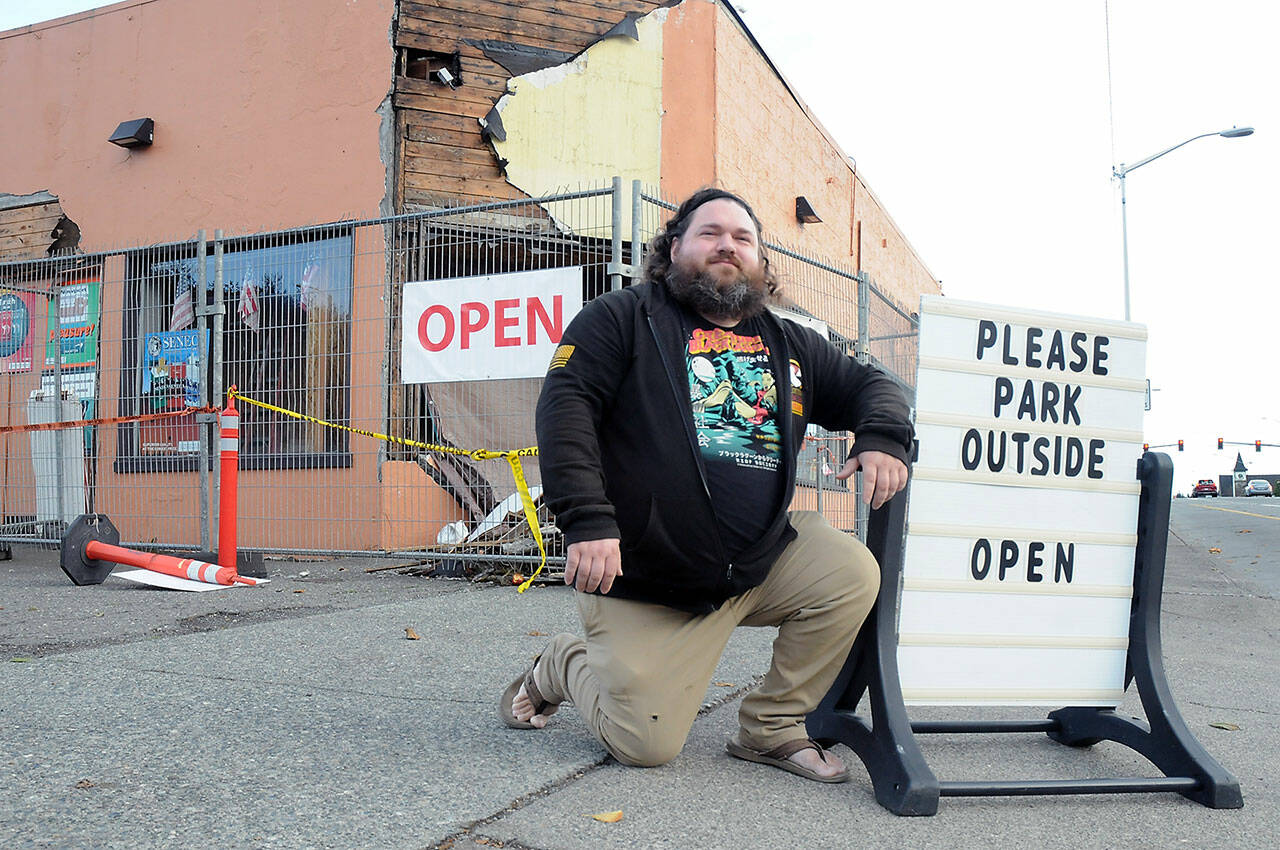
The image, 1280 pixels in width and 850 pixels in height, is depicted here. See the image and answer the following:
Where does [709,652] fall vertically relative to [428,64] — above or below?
below

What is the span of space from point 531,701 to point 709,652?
600 mm

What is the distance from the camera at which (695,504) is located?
2674 millimetres

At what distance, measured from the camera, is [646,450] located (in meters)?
2.71

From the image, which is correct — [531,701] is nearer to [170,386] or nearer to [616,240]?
[616,240]

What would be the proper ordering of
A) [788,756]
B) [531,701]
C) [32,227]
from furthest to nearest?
[32,227] → [531,701] → [788,756]

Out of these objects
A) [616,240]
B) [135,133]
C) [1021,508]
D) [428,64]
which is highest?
[428,64]

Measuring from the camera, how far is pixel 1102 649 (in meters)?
2.87

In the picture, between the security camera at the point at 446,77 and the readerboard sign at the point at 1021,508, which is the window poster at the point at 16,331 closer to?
the security camera at the point at 446,77

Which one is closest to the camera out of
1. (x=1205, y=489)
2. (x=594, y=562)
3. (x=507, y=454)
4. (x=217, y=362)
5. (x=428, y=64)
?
(x=594, y=562)

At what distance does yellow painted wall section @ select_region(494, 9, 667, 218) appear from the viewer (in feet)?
29.9

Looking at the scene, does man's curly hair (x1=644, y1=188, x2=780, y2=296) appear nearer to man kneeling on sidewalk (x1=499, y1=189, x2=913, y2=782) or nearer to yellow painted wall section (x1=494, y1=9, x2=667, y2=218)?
man kneeling on sidewalk (x1=499, y1=189, x2=913, y2=782)

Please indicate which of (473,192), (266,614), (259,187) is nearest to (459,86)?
(473,192)

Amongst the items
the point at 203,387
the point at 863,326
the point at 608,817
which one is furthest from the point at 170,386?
the point at 608,817

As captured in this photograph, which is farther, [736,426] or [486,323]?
[486,323]
